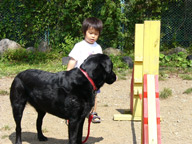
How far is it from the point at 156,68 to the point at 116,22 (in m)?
7.99

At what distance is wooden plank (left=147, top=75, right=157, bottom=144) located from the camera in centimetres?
315

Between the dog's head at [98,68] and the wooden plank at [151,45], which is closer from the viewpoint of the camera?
the wooden plank at [151,45]

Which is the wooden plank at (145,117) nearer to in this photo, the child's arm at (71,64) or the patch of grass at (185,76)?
the child's arm at (71,64)

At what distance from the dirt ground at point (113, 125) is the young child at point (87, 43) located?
3.41 feet

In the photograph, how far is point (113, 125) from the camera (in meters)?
4.92

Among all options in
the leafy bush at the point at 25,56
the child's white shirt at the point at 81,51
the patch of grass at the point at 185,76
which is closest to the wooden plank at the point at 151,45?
the child's white shirt at the point at 81,51

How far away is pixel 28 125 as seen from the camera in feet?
16.1

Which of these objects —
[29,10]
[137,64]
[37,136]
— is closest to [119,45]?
[29,10]

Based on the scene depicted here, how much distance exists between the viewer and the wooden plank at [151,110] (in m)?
3.15

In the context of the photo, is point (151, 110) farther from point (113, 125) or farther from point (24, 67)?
point (24, 67)

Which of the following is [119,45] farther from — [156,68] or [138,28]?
[156,68]

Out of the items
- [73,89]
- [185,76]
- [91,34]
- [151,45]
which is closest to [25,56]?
[185,76]

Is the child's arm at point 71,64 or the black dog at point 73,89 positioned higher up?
the child's arm at point 71,64

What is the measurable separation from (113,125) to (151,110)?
1758 mm
